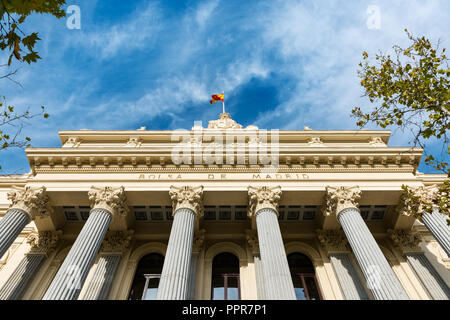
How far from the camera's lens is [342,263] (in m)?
16.3

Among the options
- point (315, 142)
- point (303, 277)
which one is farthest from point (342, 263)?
point (315, 142)

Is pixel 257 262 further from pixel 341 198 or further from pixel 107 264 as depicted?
pixel 107 264

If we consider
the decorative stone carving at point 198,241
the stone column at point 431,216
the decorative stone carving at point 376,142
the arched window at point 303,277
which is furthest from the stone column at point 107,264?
the decorative stone carving at point 376,142

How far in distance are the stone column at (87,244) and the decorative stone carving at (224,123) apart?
1111 centimetres

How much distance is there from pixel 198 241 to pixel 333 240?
26.7 ft

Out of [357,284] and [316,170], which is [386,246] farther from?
[316,170]

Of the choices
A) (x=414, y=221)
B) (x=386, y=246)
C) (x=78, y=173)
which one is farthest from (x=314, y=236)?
(x=78, y=173)

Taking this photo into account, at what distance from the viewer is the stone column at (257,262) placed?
14587 mm

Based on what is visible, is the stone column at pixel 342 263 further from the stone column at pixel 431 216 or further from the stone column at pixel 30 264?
the stone column at pixel 30 264

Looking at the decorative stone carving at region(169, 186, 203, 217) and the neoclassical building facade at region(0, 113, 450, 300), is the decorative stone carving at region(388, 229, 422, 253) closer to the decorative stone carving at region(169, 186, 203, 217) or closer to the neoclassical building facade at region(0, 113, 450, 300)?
the neoclassical building facade at region(0, 113, 450, 300)

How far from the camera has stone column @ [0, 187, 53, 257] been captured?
1354cm

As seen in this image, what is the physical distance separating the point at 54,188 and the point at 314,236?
1575 cm

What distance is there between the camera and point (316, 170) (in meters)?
17.4

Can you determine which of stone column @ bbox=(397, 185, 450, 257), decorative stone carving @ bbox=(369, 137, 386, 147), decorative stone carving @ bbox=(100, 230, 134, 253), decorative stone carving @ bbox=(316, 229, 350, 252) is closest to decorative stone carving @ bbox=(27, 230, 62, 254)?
decorative stone carving @ bbox=(100, 230, 134, 253)
